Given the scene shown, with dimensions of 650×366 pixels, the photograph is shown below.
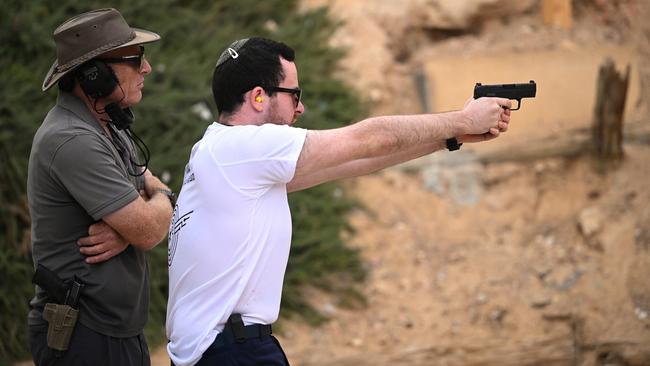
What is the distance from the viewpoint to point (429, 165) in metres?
8.45

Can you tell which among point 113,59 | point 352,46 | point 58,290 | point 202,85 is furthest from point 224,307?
point 352,46

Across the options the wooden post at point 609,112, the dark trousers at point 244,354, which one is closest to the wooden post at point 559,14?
the wooden post at point 609,112

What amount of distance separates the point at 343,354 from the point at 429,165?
241 centimetres

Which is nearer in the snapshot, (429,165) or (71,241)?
(71,241)

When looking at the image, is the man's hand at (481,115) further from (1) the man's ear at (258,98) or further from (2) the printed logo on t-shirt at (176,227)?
(2) the printed logo on t-shirt at (176,227)

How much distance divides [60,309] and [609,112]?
580 cm

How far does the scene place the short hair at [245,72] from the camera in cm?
298

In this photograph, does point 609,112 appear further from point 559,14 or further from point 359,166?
point 359,166

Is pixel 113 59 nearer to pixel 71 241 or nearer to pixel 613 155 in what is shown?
pixel 71 241

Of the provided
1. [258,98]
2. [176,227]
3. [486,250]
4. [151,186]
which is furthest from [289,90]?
[486,250]

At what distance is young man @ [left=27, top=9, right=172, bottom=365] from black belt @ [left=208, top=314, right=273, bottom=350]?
530 mm

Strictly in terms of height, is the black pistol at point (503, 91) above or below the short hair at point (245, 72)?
below

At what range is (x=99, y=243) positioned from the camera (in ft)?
10.3

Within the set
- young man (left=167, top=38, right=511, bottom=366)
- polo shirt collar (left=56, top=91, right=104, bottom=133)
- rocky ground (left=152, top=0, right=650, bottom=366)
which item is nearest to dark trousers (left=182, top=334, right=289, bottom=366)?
young man (left=167, top=38, right=511, bottom=366)
